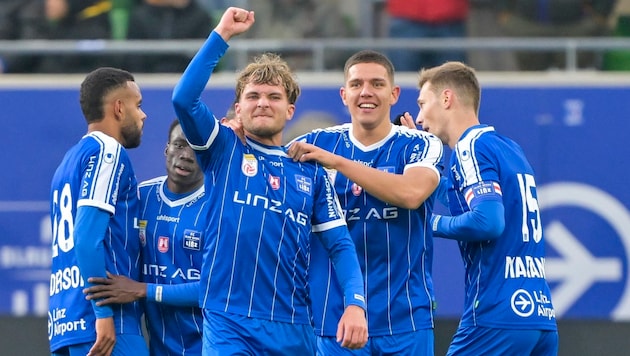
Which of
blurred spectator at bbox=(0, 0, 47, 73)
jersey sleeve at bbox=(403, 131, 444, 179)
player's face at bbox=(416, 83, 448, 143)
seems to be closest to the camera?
jersey sleeve at bbox=(403, 131, 444, 179)

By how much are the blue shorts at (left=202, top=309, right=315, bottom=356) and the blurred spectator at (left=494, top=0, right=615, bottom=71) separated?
5.55m

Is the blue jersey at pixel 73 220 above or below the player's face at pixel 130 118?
below

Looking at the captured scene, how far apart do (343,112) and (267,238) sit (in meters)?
4.75

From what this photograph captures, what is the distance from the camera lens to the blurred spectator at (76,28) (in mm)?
10602

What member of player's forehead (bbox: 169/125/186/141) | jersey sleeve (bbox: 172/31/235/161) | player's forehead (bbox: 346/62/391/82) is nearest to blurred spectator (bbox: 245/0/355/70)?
player's forehead (bbox: 169/125/186/141)

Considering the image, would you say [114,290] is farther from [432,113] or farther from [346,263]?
[432,113]

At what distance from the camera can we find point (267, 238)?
5688 millimetres

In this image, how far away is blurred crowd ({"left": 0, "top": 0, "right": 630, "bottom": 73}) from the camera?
1049 cm

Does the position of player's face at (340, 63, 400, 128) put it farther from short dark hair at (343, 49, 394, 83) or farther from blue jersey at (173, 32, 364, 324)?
blue jersey at (173, 32, 364, 324)

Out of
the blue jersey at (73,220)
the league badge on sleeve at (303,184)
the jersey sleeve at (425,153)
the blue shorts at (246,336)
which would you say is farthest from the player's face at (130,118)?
the jersey sleeve at (425,153)

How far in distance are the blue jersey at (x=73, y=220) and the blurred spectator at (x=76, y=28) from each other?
4621 mm

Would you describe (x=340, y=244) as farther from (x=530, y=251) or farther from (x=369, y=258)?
(x=530, y=251)

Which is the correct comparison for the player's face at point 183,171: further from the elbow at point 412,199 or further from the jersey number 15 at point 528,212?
the jersey number 15 at point 528,212

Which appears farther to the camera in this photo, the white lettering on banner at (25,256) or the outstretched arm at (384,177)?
the white lettering on banner at (25,256)
